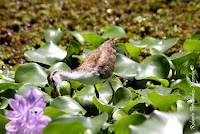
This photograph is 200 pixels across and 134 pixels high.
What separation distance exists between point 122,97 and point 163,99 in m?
0.27

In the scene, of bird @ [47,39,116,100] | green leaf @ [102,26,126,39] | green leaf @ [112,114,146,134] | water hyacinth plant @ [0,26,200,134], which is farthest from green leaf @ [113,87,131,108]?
green leaf @ [102,26,126,39]

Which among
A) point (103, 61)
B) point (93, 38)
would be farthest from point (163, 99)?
point (93, 38)

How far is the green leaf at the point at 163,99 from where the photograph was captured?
85.0 inches

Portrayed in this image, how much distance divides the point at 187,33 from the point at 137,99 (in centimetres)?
161

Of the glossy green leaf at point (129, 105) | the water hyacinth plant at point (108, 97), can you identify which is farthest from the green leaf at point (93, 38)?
the glossy green leaf at point (129, 105)

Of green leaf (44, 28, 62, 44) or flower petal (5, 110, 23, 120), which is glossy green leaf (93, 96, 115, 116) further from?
green leaf (44, 28, 62, 44)

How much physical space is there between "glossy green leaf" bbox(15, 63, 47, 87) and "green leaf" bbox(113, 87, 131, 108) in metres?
0.58

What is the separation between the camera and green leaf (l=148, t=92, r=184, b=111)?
2.16 m

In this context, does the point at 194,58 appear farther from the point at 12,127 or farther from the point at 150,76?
the point at 12,127

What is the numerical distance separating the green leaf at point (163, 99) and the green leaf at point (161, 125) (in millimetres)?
293

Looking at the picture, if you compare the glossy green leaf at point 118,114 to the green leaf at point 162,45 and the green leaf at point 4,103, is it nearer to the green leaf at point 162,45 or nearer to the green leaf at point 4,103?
the green leaf at point 4,103

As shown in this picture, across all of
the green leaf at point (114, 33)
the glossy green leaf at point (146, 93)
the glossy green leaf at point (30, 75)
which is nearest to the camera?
the glossy green leaf at point (146, 93)

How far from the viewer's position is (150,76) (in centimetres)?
260

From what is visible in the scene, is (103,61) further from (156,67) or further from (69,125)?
(69,125)
